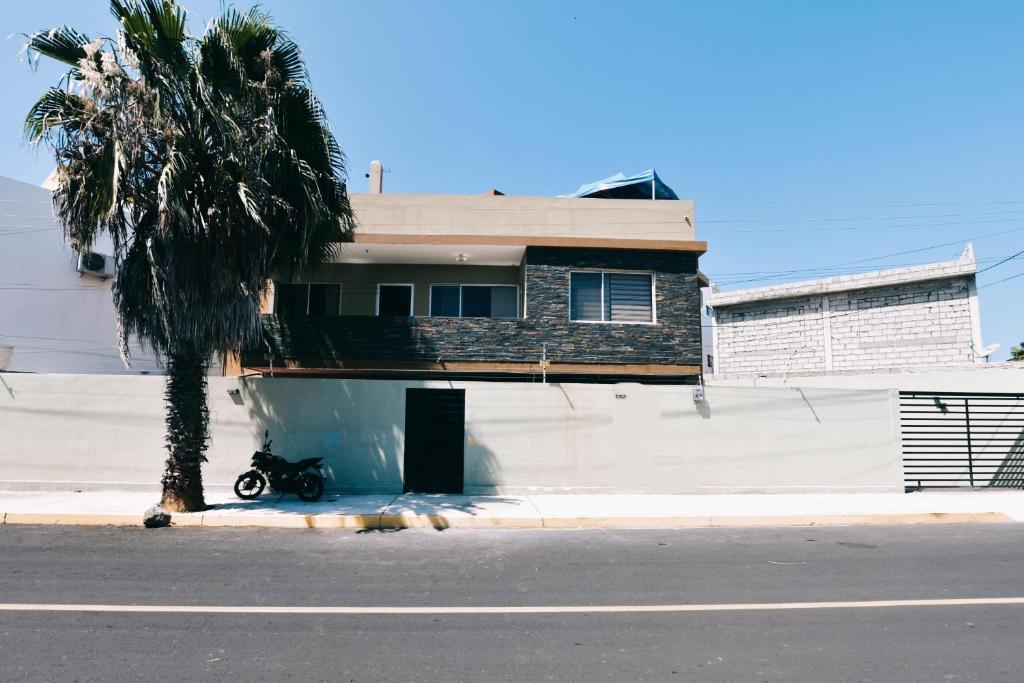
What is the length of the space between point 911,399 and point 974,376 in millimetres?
2816

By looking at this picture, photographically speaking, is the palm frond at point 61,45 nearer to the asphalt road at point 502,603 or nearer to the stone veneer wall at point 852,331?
the asphalt road at point 502,603

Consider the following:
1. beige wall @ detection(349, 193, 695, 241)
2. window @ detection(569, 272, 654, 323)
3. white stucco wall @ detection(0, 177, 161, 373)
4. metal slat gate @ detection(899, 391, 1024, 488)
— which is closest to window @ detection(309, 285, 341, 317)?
beige wall @ detection(349, 193, 695, 241)

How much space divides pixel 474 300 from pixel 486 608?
40.8ft

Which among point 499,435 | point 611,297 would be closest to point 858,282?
point 611,297

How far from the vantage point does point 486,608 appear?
5.82 meters

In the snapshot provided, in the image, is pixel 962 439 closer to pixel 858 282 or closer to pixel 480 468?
pixel 858 282

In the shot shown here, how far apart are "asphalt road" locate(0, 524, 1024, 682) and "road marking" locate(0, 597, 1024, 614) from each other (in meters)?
0.09

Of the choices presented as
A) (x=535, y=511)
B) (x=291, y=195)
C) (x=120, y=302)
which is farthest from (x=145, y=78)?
(x=535, y=511)

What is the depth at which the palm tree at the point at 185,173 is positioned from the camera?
964 centimetres

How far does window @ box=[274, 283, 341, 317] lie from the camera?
1762cm

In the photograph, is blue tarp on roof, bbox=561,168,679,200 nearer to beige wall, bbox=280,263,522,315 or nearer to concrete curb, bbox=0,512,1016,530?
beige wall, bbox=280,263,522,315

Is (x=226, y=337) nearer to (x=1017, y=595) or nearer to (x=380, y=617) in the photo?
(x=380, y=617)

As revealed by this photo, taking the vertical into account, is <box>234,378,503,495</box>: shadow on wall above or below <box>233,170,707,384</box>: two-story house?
below

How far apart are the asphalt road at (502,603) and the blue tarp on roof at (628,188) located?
11285mm
